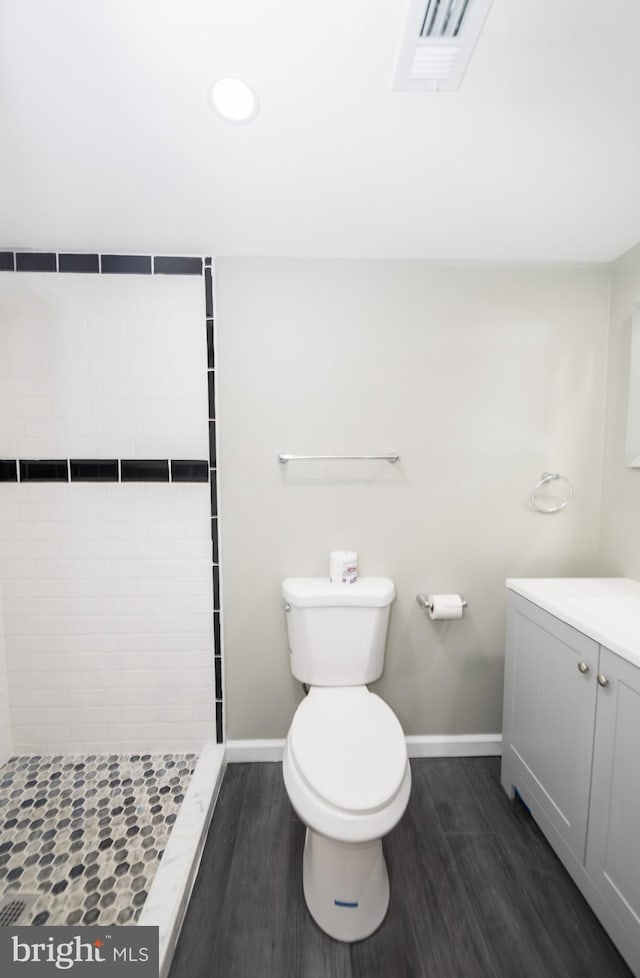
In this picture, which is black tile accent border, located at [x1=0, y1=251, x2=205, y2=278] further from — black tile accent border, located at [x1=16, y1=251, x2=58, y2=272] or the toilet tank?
the toilet tank

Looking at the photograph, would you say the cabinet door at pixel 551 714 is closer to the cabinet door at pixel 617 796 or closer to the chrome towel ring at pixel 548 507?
the cabinet door at pixel 617 796

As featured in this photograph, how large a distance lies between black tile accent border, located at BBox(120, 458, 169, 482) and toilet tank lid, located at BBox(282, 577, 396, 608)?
0.68 m

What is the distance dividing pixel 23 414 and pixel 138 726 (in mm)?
1381

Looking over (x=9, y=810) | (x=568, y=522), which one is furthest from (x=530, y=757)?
(x=9, y=810)

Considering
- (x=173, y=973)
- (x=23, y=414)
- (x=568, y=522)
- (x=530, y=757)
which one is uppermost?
(x=23, y=414)

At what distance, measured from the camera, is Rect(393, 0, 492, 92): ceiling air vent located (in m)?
0.82

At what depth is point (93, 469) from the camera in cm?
162

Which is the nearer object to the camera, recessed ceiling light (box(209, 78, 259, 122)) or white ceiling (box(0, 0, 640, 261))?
white ceiling (box(0, 0, 640, 261))

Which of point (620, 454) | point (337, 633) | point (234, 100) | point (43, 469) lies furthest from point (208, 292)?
point (620, 454)

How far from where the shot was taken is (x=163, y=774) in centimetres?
161

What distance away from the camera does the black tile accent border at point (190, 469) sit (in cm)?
163

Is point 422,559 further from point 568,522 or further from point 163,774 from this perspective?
point 163,774

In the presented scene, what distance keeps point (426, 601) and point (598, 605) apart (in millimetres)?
586

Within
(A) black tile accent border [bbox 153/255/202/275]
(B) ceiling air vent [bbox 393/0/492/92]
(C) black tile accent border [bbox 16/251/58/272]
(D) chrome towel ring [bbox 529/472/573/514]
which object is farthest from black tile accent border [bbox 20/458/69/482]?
(D) chrome towel ring [bbox 529/472/573/514]
